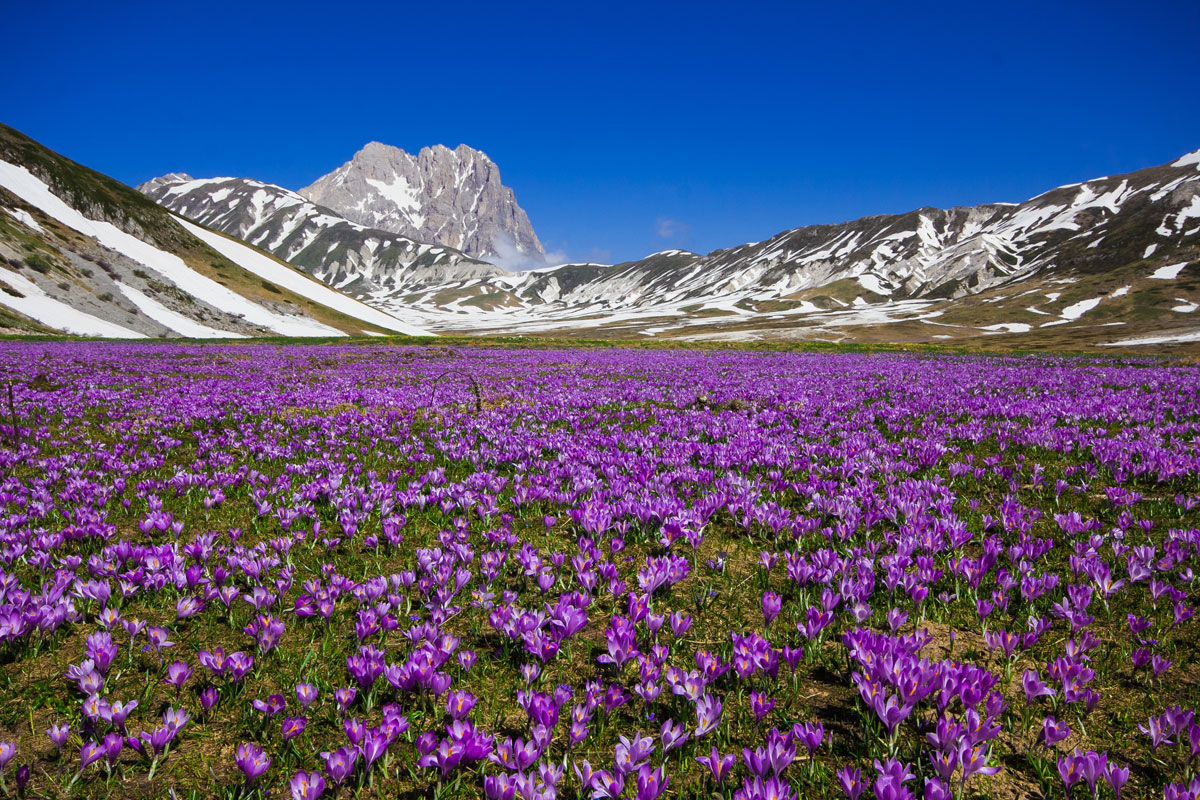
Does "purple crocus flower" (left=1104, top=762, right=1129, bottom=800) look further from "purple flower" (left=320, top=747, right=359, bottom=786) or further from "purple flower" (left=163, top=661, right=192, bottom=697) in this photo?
"purple flower" (left=163, top=661, right=192, bottom=697)

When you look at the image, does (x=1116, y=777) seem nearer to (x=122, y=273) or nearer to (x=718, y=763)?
(x=718, y=763)

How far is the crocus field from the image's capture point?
101 inches

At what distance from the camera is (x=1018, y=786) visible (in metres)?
2.57

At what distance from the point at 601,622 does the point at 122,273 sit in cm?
10003

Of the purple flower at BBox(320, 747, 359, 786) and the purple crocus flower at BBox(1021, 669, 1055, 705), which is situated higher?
the purple crocus flower at BBox(1021, 669, 1055, 705)

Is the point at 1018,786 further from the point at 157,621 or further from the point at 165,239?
the point at 165,239

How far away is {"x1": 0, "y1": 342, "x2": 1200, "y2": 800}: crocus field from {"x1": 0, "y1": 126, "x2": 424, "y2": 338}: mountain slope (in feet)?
218

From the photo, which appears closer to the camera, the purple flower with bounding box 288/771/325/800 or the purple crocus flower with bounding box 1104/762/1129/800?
the purple crocus flower with bounding box 1104/762/1129/800

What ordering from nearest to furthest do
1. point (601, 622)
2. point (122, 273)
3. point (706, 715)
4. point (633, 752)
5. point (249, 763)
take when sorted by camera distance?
point (249, 763), point (633, 752), point (706, 715), point (601, 622), point (122, 273)

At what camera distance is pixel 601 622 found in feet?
13.4

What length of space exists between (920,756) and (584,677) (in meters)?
1.82

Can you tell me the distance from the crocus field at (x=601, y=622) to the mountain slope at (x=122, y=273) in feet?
218

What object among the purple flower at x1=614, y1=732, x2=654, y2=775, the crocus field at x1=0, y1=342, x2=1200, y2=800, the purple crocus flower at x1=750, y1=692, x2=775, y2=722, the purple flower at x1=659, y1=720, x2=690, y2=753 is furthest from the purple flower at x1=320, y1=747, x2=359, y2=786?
the purple crocus flower at x1=750, y1=692, x2=775, y2=722

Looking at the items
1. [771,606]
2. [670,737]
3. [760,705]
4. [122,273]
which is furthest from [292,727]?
[122,273]
